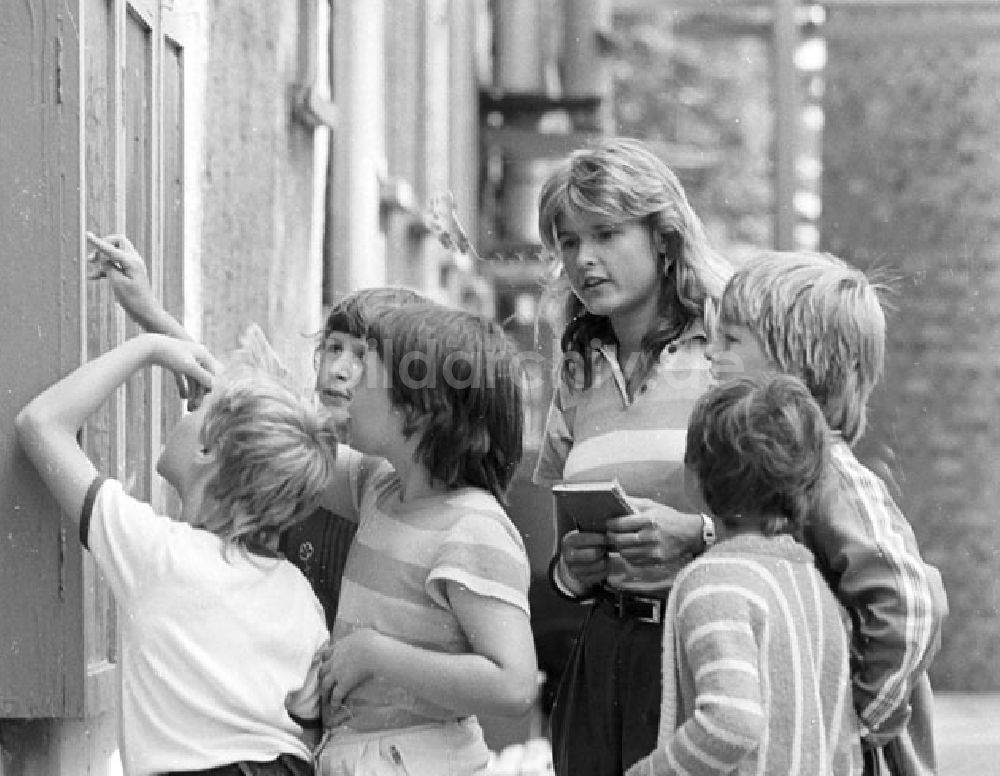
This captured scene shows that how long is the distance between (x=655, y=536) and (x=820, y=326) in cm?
38

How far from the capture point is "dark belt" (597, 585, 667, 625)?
3100 mm

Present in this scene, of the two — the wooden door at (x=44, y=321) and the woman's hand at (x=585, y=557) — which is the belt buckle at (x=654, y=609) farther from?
the wooden door at (x=44, y=321)

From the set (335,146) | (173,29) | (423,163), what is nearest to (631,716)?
(173,29)

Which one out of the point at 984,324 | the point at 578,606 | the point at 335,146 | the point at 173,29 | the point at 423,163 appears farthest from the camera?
the point at 423,163

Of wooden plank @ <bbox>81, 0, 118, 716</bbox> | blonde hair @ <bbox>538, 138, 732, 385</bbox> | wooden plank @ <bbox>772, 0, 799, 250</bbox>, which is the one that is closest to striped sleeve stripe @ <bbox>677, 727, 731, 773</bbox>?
blonde hair @ <bbox>538, 138, 732, 385</bbox>

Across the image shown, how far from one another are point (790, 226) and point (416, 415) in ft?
15.2

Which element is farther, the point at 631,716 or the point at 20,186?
the point at 631,716

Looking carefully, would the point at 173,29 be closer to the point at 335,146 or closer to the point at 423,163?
the point at 335,146

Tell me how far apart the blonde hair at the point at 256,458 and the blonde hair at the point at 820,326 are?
2.15ft

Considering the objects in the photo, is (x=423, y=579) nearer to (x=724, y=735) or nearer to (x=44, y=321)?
(x=724, y=735)

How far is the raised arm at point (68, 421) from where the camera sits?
107 inches

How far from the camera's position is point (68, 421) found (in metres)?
2.75

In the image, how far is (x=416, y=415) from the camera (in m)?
2.87

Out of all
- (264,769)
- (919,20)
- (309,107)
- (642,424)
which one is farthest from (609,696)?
(919,20)
